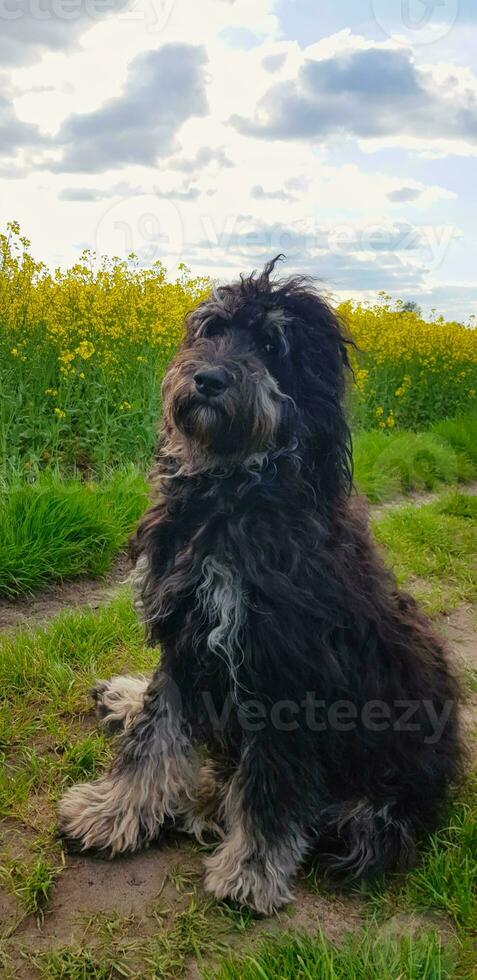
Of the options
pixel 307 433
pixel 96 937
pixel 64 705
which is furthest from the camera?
pixel 64 705

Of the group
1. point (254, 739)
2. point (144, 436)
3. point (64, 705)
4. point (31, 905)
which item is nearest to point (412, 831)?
point (254, 739)

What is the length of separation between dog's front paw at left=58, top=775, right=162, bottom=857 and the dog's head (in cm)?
123

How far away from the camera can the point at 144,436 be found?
22.3 feet

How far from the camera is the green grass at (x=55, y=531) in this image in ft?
15.5

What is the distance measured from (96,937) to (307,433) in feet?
5.52

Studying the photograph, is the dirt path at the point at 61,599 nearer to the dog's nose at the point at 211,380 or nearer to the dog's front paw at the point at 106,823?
the dog's front paw at the point at 106,823

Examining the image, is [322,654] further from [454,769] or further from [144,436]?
[144,436]

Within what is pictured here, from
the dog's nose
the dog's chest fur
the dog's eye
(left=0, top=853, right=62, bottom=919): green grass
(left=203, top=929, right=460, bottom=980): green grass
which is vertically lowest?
(left=0, top=853, right=62, bottom=919): green grass

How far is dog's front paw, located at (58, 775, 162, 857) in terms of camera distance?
2.86m

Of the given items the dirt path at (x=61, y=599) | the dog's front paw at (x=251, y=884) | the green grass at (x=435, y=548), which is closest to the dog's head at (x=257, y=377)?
the dog's front paw at (x=251, y=884)

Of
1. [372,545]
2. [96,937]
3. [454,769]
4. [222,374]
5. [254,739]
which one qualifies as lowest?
[96,937]

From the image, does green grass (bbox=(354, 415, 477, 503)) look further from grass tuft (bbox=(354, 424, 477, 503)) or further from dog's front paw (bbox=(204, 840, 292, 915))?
dog's front paw (bbox=(204, 840, 292, 915))

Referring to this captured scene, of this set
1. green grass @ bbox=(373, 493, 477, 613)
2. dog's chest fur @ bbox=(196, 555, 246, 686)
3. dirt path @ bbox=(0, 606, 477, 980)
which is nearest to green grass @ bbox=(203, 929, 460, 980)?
dirt path @ bbox=(0, 606, 477, 980)

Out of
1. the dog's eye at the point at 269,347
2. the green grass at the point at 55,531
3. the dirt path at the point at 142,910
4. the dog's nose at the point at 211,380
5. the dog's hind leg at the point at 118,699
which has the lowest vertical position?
the dirt path at the point at 142,910
